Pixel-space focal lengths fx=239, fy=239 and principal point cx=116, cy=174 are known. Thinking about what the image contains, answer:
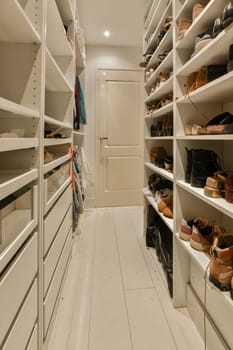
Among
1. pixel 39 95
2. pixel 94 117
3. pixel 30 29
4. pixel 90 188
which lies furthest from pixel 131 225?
pixel 30 29

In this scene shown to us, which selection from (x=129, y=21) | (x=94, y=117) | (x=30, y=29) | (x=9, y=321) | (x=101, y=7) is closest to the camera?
(x=9, y=321)

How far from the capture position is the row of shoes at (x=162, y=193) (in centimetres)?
173

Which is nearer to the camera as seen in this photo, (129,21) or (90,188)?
(129,21)

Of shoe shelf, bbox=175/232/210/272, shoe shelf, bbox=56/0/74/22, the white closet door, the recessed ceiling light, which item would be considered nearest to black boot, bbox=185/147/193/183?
shoe shelf, bbox=175/232/210/272

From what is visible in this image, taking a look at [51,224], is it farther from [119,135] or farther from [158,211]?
[119,135]

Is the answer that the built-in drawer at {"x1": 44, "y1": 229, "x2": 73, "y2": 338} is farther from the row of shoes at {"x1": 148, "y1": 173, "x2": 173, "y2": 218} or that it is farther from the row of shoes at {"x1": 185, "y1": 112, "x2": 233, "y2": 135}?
the row of shoes at {"x1": 185, "y1": 112, "x2": 233, "y2": 135}

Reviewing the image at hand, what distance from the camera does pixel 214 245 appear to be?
1057mm

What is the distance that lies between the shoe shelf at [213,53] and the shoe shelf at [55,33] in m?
0.73

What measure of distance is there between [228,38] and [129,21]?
7.86ft

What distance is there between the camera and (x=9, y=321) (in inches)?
27.1

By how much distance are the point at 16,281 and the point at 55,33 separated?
1.38 meters

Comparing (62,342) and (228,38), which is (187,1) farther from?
(62,342)

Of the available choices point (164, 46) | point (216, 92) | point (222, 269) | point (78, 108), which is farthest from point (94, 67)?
point (222, 269)

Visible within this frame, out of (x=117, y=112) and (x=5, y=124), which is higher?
(x=117, y=112)
